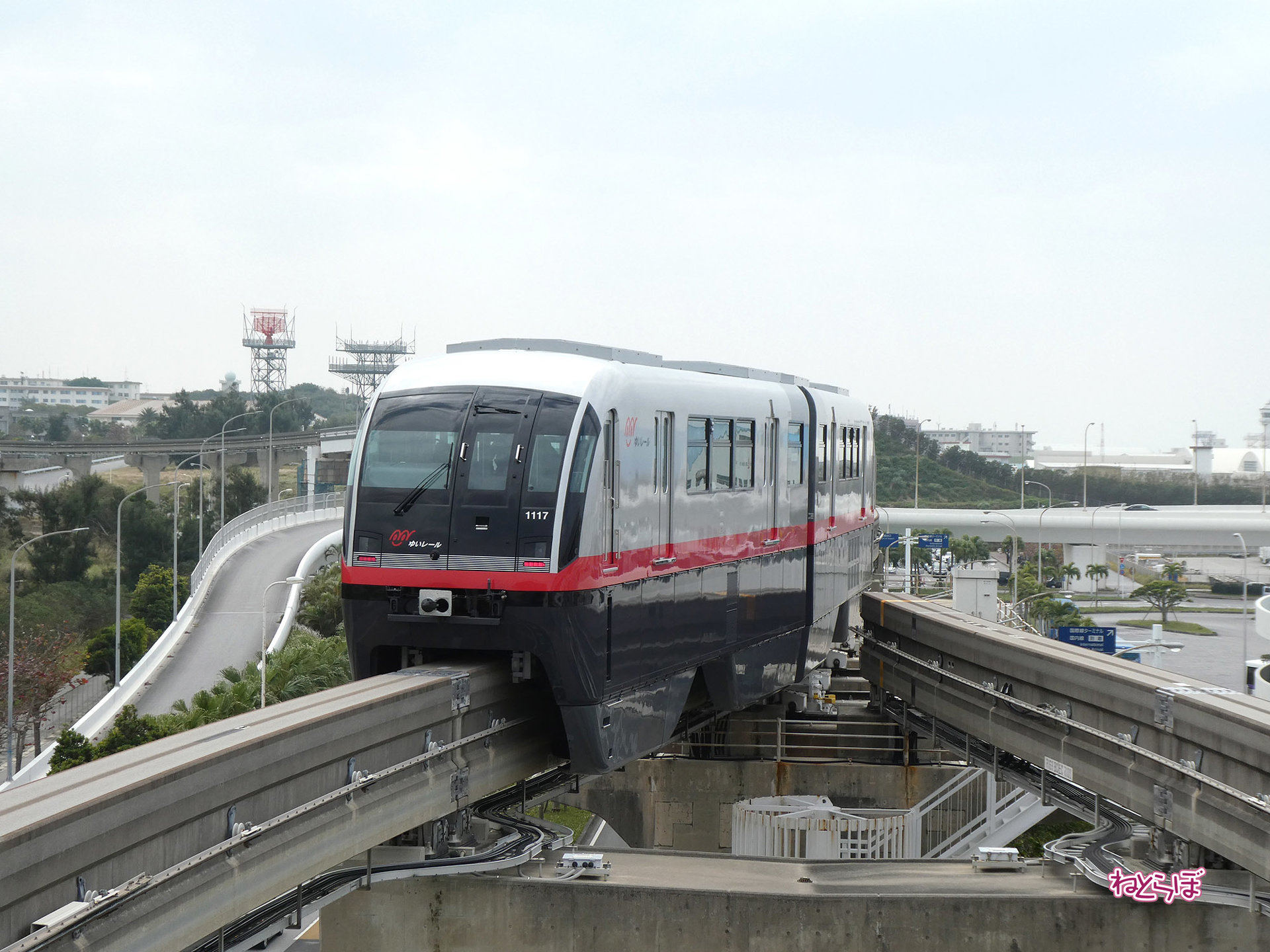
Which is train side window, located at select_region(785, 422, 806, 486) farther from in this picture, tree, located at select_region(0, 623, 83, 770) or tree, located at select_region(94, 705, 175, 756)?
tree, located at select_region(0, 623, 83, 770)

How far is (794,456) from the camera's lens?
1714 centimetres

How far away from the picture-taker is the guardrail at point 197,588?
35938mm

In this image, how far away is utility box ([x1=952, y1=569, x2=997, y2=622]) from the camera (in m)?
37.5

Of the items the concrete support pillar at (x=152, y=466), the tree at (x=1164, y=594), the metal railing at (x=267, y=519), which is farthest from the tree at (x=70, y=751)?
the concrete support pillar at (x=152, y=466)

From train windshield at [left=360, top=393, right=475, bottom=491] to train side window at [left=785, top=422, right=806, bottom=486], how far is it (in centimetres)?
608

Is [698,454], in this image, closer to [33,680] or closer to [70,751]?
[70,751]

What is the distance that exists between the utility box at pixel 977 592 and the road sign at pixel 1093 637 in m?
8.67

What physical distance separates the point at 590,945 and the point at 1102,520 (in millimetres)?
65118

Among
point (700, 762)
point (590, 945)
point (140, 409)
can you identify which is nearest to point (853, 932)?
point (590, 945)

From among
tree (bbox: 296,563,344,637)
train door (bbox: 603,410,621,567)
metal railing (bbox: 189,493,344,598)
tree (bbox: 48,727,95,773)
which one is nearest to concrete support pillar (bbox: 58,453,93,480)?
metal railing (bbox: 189,493,344,598)

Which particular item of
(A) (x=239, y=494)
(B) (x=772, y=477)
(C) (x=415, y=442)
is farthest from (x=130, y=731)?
(A) (x=239, y=494)

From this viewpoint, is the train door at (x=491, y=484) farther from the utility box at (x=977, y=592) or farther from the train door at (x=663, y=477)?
the utility box at (x=977, y=592)

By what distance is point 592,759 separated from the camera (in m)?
11.8

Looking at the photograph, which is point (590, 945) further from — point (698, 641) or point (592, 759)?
point (698, 641)
